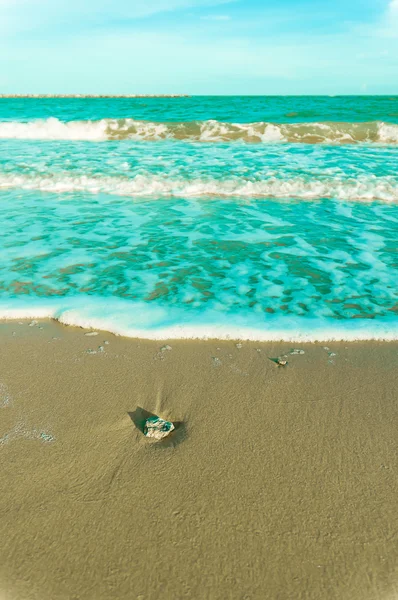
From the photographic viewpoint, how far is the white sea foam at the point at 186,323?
285cm

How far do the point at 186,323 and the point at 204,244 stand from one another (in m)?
1.73

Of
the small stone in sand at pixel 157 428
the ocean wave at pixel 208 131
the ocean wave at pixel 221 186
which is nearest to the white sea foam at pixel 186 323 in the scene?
the small stone in sand at pixel 157 428

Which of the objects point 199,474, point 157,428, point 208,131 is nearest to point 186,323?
point 157,428

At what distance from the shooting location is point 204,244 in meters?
4.51

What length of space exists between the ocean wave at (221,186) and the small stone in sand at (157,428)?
5.10 m

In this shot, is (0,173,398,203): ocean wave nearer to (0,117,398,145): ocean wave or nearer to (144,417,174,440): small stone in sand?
(144,417,174,440): small stone in sand

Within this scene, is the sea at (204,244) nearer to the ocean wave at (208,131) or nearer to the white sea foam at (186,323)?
the white sea foam at (186,323)

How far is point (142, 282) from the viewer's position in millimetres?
3607

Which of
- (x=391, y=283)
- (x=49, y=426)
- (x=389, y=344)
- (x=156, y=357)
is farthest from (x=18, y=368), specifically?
(x=391, y=283)

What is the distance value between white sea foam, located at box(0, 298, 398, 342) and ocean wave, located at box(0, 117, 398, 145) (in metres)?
11.8

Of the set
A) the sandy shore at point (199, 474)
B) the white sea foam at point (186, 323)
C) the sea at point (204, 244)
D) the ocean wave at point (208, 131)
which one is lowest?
the sandy shore at point (199, 474)

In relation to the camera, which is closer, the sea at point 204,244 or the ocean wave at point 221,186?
the sea at point 204,244

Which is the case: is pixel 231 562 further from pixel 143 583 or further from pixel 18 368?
pixel 18 368

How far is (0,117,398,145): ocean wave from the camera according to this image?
45.9ft
